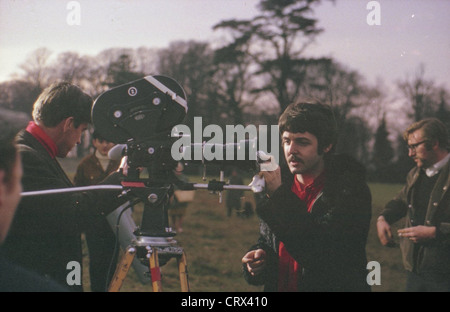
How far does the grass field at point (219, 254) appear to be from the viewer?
16.3 ft

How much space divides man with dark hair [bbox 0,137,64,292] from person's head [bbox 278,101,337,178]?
1.07m

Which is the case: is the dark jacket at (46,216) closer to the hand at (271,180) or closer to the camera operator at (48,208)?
the camera operator at (48,208)

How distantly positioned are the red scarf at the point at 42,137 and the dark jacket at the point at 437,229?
2.16m

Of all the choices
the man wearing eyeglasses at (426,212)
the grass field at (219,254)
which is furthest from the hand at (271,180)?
the man wearing eyeglasses at (426,212)

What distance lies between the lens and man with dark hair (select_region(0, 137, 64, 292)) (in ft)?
3.44

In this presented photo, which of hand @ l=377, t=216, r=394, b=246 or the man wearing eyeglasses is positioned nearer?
the man wearing eyeglasses

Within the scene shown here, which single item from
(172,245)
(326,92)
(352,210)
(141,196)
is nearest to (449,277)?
(352,210)

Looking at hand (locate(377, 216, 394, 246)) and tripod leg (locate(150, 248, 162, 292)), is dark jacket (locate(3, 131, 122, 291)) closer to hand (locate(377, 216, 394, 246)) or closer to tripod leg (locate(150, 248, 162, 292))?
tripod leg (locate(150, 248, 162, 292))

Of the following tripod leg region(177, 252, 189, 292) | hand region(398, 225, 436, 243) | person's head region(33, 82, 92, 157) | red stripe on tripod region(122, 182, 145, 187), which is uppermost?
person's head region(33, 82, 92, 157)

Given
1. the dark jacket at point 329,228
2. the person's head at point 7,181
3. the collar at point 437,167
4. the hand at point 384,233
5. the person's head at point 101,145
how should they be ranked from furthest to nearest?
the person's head at point 101,145
the collar at point 437,167
the hand at point 384,233
the dark jacket at point 329,228
the person's head at point 7,181

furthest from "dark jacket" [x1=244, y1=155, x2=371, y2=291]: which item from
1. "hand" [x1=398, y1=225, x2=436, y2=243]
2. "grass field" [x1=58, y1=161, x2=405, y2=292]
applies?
"hand" [x1=398, y1=225, x2=436, y2=243]

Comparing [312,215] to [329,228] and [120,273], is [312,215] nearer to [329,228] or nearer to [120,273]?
[329,228]

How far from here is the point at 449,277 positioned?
2738 mm

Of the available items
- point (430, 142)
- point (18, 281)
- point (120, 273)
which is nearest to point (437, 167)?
point (430, 142)
